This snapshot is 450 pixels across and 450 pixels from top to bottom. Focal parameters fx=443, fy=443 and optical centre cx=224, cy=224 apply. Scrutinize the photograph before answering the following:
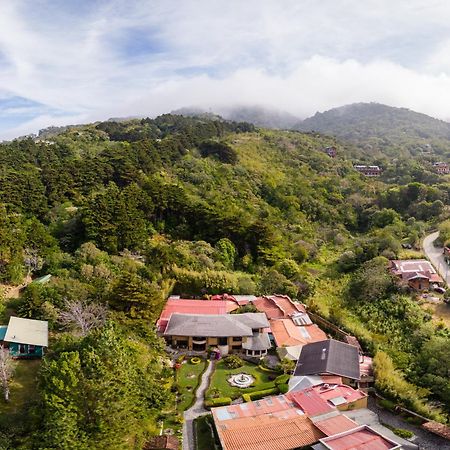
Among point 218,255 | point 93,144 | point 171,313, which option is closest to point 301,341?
point 171,313

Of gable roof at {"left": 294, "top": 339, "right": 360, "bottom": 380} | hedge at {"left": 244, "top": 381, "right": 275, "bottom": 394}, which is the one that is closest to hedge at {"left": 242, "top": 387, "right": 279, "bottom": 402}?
hedge at {"left": 244, "top": 381, "right": 275, "bottom": 394}

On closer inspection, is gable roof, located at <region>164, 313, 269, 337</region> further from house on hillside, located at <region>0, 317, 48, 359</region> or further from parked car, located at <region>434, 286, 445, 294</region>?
parked car, located at <region>434, 286, 445, 294</region>

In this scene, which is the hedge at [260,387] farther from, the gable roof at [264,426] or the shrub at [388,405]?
the shrub at [388,405]

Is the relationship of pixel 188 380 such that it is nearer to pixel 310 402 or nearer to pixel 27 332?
pixel 310 402

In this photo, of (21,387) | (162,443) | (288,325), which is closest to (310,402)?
(162,443)

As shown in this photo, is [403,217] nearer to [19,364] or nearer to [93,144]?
[93,144]

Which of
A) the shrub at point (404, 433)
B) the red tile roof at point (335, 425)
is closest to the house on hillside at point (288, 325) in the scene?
the red tile roof at point (335, 425)
